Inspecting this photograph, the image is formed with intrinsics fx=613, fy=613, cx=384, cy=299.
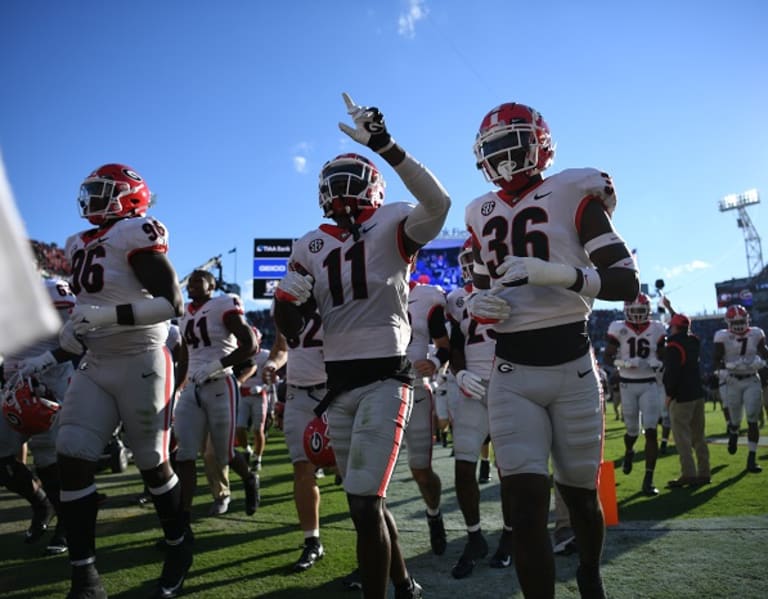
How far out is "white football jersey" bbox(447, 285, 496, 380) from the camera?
205 inches

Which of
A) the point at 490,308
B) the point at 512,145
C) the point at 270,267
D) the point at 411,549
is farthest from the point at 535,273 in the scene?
the point at 270,267

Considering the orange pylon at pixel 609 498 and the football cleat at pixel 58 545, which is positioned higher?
the orange pylon at pixel 609 498

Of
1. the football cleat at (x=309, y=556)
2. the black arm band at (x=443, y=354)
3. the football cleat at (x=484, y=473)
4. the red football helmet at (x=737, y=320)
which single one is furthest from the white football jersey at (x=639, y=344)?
the football cleat at (x=309, y=556)

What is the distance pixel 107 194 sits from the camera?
4020mm

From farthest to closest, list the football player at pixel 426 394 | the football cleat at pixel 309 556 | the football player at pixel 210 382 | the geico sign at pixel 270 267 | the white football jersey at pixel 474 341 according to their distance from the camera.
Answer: the geico sign at pixel 270 267, the football player at pixel 210 382, the white football jersey at pixel 474 341, the football player at pixel 426 394, the football cleat at pixel 309 556

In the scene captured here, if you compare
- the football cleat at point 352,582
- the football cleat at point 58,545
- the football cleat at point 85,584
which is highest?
the football cleat at point 85,584

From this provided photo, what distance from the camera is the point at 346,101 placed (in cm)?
297

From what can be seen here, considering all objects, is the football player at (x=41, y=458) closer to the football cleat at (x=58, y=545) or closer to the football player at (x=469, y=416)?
the football cleat at (x=58, y=545)

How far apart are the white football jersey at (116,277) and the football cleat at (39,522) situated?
2.58 meters

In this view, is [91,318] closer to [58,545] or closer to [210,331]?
[58,545]

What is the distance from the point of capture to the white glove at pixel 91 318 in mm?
3457

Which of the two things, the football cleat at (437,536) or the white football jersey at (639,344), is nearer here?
the football cleat at (437,536)

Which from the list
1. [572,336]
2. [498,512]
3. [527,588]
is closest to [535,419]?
[572,336]

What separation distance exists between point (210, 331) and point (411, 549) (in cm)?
306
